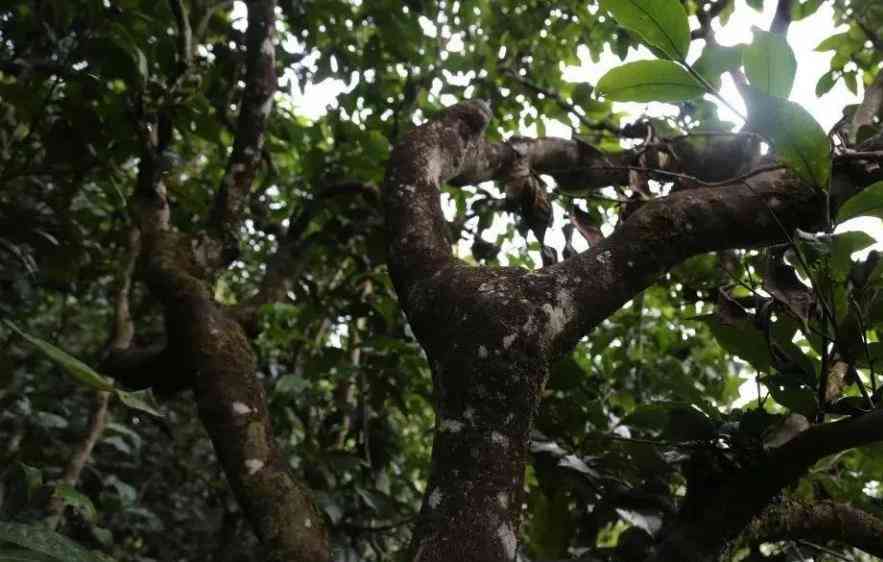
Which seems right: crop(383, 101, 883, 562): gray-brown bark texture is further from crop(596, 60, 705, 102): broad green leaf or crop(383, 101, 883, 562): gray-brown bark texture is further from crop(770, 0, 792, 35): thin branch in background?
crop(770, 0, 792, 35): thin branch in background

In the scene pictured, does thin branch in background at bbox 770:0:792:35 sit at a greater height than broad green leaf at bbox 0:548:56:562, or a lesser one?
greater

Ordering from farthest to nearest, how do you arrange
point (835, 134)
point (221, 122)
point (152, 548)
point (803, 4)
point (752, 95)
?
1. point (152, 548)
2. point (221, 122)
3. point (803, 4)
4. point (835, 134)
5. point (752, 95)

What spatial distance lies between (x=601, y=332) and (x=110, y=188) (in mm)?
1680

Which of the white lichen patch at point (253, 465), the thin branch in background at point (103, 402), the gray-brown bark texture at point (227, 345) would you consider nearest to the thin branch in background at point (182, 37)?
the gray-brown bark texture at point (227, 345)

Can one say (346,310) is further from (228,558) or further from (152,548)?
(152,548)

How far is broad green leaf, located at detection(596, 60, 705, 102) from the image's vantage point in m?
0.88

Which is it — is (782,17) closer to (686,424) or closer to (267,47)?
(686,424)

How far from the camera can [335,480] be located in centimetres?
234

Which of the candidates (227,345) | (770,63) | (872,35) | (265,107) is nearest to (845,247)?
(770,63)

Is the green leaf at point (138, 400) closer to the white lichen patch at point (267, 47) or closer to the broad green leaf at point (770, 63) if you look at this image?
the broad green leaf at point (770, 63)

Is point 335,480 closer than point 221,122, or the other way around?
point 335,480

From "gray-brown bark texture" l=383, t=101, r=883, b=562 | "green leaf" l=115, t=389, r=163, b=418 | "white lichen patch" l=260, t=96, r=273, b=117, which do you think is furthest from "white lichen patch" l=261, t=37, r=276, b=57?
"green leaf" l=115, t=389, r=163, b=418

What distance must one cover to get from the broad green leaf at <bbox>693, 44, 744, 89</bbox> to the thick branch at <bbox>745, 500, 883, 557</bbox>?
699 mm

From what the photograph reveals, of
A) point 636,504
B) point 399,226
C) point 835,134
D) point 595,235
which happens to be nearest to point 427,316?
point 399,226
